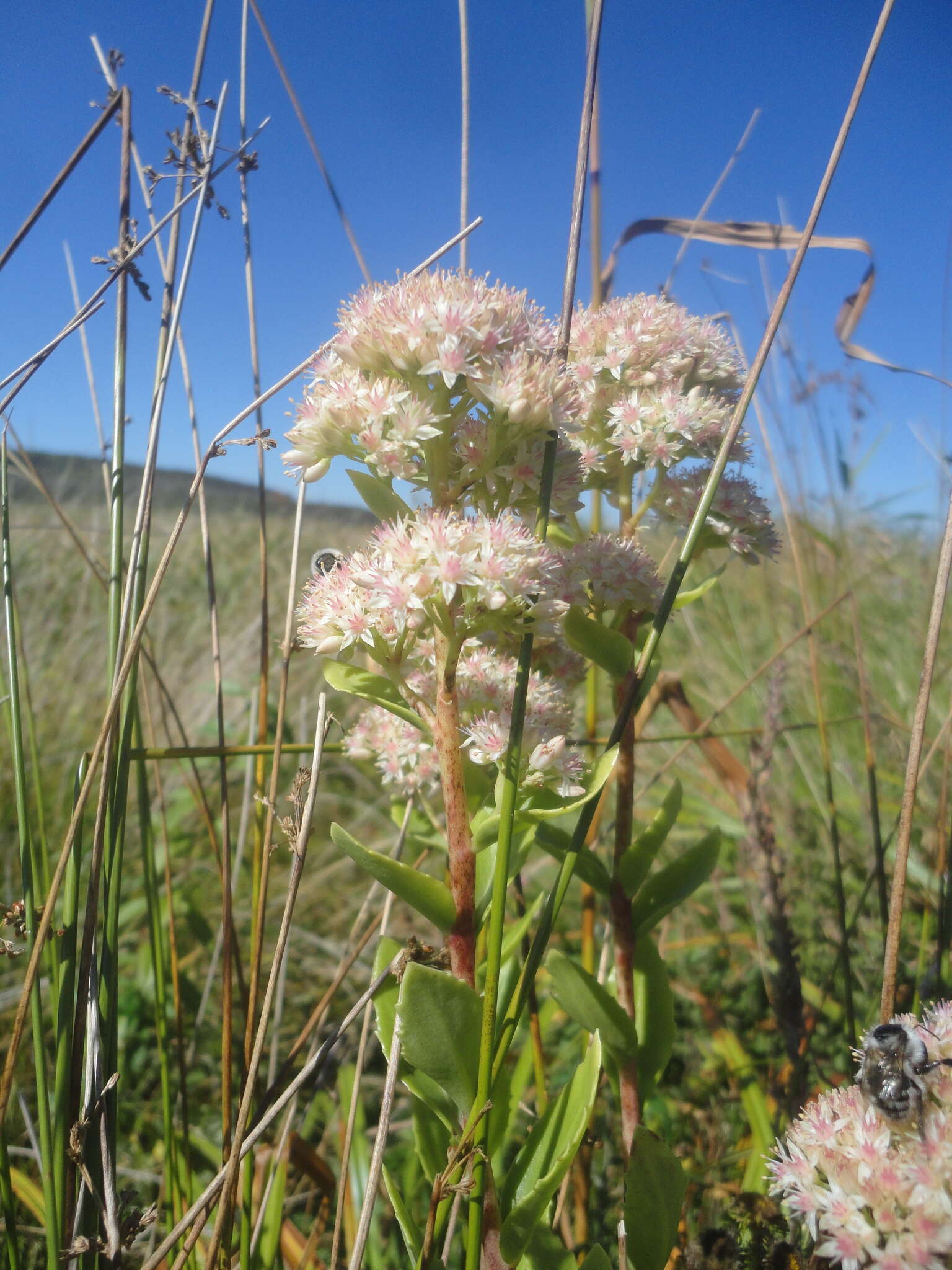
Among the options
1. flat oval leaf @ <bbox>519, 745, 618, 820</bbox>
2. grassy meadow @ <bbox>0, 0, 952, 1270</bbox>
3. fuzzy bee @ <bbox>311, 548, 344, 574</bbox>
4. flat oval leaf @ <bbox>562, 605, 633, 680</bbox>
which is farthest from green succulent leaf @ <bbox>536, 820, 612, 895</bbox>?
fuzzy bee @ <bbox>311, 548, 344, 574</bbox>

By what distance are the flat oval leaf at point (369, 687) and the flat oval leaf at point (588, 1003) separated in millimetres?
324

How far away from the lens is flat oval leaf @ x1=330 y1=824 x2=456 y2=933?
834 mm

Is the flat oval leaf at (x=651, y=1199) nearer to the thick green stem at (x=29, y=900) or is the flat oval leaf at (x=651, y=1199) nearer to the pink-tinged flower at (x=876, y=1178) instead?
the pink-tinged flower at (x=876, y=1178)

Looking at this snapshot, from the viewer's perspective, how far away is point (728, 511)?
3.90ft

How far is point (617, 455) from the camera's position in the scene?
1214 mm

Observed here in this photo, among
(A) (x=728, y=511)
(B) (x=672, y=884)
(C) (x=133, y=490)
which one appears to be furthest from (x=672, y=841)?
(C) (x=133, y=490)

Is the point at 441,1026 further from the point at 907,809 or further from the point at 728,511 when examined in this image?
the point at 728,511

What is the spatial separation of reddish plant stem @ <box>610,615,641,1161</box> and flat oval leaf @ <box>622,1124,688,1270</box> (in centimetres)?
13

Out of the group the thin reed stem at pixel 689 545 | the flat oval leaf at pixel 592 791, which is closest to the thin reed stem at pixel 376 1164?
the thin reed stem at pixel 689 545

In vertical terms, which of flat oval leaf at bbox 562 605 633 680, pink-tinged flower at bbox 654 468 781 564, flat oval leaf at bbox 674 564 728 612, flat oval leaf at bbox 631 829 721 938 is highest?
pink-tinged flower at bbox 654 468 781 564

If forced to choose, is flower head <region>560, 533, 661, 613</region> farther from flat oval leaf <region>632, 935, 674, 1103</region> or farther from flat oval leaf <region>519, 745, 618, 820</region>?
flat oval leaf <region>632, 935, 674, 1103</region>

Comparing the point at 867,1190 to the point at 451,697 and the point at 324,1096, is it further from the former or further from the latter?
the point at 324,1096

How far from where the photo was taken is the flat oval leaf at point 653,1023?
1.06m

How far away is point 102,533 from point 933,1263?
14.1ft
